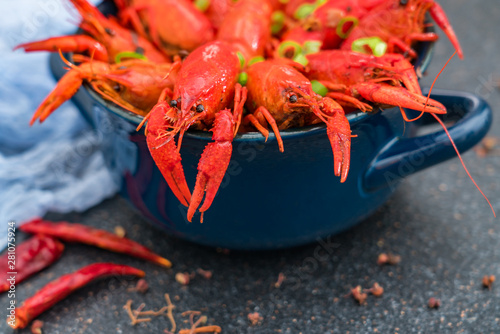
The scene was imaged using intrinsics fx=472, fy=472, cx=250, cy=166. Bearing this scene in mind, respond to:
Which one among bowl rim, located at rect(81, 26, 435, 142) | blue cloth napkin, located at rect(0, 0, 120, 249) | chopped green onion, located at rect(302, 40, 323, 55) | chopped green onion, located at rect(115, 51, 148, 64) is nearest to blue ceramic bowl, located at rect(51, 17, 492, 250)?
bowl rim, located at rect(81, 26, 435, 142)

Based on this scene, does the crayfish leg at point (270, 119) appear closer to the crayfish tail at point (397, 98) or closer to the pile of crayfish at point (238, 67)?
the pile of crayfish at point (238, 67)

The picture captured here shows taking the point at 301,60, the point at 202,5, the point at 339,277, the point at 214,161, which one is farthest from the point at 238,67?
the point at 339,277

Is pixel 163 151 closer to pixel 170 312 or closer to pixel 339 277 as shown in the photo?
pixel 170 312

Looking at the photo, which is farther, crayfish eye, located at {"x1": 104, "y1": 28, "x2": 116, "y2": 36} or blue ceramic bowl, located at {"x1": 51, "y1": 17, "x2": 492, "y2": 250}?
crayfish eye, located at {"x1": 104, "y1": 28, "x2": 116, "y2": 36}

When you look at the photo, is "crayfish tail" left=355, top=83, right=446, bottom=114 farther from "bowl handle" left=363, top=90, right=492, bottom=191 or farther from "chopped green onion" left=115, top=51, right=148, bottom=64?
"chopped green onion" left=115, top=51, right=148, bottom=64

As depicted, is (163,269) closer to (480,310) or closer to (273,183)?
(273,183)

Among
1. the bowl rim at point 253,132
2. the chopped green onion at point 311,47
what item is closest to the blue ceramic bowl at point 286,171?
the bowl rim at point 253,132
